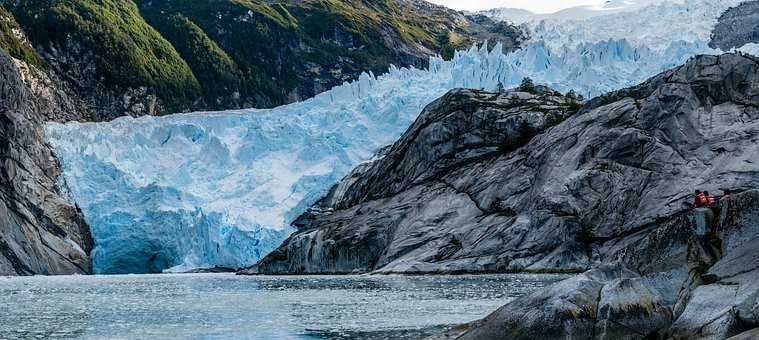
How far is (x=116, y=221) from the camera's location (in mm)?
90375

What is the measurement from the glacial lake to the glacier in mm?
29782

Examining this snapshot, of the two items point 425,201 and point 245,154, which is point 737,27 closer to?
point 245,154

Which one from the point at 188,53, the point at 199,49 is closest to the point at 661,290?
the point at 188,53

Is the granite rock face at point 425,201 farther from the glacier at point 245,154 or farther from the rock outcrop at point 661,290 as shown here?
the rock outcrop at point 661,290

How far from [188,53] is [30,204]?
91.1 m

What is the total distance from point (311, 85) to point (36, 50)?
56.3 metres

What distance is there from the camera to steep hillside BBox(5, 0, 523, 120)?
149m

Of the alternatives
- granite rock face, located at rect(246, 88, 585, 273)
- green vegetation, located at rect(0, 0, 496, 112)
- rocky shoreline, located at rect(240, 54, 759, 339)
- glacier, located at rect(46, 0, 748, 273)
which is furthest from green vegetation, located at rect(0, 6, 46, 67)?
granite rock face, located at rect(246, 88, 585, 273)

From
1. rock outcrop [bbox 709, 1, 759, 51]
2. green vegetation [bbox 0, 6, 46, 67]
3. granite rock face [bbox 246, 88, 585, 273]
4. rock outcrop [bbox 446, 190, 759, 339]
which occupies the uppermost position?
green vegetation [bbox 0, 6, 46, 67]

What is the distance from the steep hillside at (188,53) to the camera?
488 ft

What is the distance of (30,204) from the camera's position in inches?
3438

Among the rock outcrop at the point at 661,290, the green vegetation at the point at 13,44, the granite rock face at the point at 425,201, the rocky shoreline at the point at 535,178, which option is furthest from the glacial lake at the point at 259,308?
the green vegetation at the point at 13,44

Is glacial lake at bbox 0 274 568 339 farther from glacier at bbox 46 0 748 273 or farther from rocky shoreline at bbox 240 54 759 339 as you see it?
glacier at bbox 46 0 748 273

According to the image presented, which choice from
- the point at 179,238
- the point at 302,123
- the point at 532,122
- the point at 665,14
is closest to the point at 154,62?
the point at 302,123
